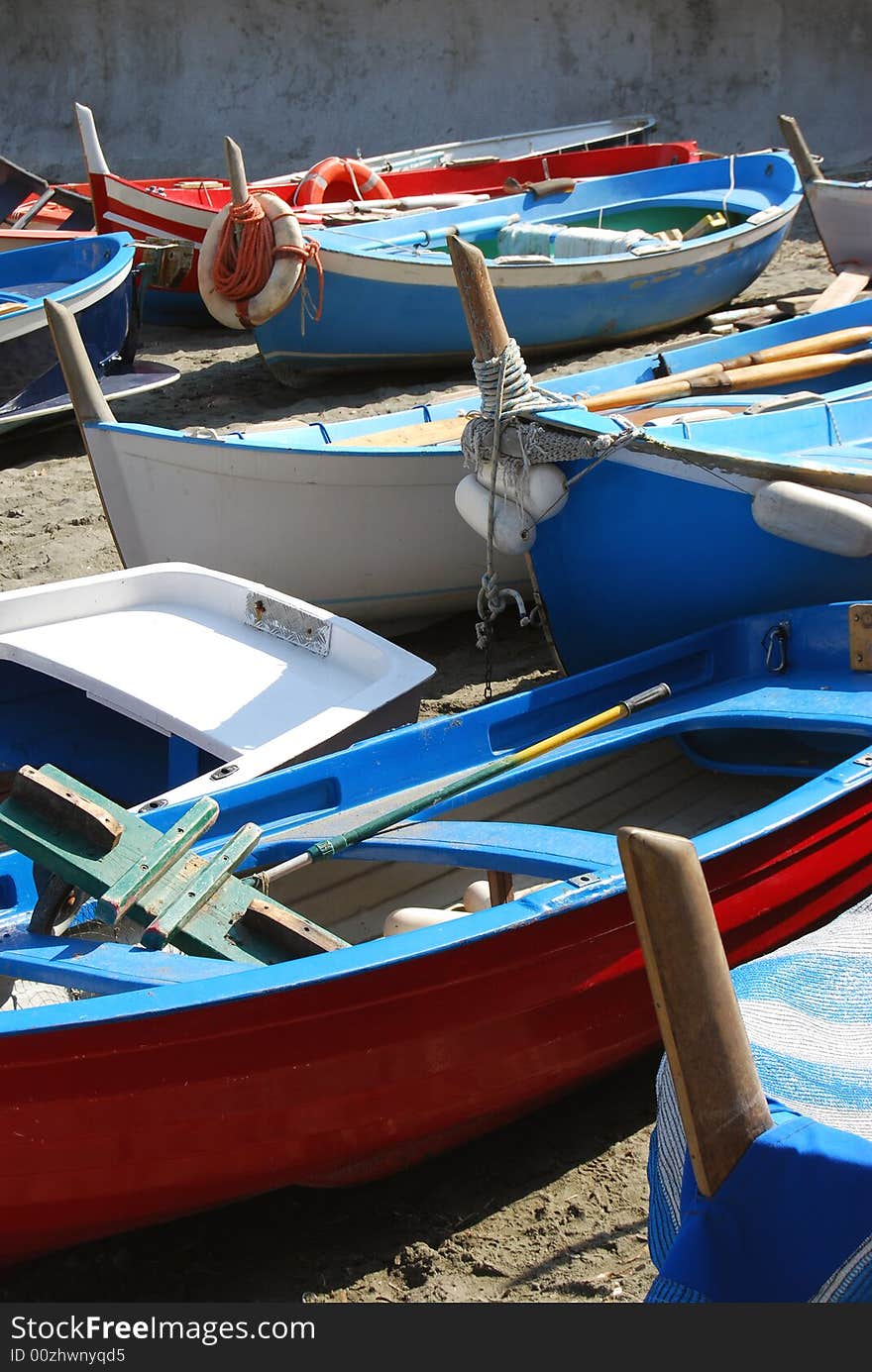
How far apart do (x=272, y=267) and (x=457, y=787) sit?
4.49 m

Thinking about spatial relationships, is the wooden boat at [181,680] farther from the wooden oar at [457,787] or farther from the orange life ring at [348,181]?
the orange life ring at [348,181]

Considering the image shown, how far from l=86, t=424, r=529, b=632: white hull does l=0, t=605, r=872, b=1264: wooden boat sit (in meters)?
1.62

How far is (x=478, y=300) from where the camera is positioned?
3.87 meters

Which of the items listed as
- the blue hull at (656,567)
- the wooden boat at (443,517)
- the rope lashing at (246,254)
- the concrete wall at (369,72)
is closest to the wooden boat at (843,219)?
the wooden boat at (443,517)

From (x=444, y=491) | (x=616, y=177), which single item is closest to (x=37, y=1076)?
(x=444, y=491)

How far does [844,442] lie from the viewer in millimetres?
4793

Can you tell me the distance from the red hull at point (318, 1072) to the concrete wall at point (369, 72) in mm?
14175

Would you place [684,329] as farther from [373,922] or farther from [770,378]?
[373,922]

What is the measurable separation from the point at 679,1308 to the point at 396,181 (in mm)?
9769

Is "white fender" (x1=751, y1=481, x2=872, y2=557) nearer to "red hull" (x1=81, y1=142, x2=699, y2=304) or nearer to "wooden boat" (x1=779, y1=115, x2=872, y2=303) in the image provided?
"wooden boat" (x1=779, y1=115, x2=872, y2=303)

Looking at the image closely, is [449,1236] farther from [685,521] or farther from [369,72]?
[369,72]

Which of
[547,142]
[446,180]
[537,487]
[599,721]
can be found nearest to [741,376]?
[537,487]

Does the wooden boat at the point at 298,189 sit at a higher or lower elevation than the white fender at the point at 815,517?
higher

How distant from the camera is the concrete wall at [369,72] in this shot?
1531 centimetres
